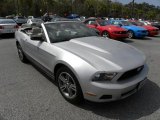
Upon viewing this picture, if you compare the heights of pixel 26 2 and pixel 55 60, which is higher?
pixel 26 2

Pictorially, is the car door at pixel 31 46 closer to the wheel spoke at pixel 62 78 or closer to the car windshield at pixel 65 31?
the car windshield at pixel 65 31

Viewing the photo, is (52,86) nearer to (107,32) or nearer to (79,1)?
(107,32)

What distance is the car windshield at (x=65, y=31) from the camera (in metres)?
4.48

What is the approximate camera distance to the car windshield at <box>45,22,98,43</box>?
4484 mm

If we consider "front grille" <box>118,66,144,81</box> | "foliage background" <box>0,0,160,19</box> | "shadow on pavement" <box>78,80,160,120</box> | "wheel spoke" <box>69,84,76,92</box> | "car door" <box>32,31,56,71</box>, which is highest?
"foliage background" <box>0,0,160,19</box>

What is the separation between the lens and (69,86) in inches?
145

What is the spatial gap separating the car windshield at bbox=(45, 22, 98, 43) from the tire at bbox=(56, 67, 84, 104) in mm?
911

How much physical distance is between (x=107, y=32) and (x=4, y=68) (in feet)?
24.7

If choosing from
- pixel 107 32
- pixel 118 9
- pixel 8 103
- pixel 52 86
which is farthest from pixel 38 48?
pixel 118 9

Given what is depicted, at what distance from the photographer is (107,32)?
39.8 ft

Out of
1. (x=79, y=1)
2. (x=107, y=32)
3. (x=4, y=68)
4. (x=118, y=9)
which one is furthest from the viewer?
(x=118, y=9)

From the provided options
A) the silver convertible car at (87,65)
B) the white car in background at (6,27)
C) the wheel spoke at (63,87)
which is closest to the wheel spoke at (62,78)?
the silver convertible car at (87,65)

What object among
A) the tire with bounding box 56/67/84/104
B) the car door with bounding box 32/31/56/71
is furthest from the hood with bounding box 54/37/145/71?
the tire with bounding box 56/67/84/104

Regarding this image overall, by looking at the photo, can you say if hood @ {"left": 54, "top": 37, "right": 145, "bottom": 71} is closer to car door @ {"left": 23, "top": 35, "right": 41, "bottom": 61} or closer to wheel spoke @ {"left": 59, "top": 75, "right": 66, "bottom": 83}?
wheel spoke @ {"left": 59, "top": 75, "right": 66, "bottom": 83}
